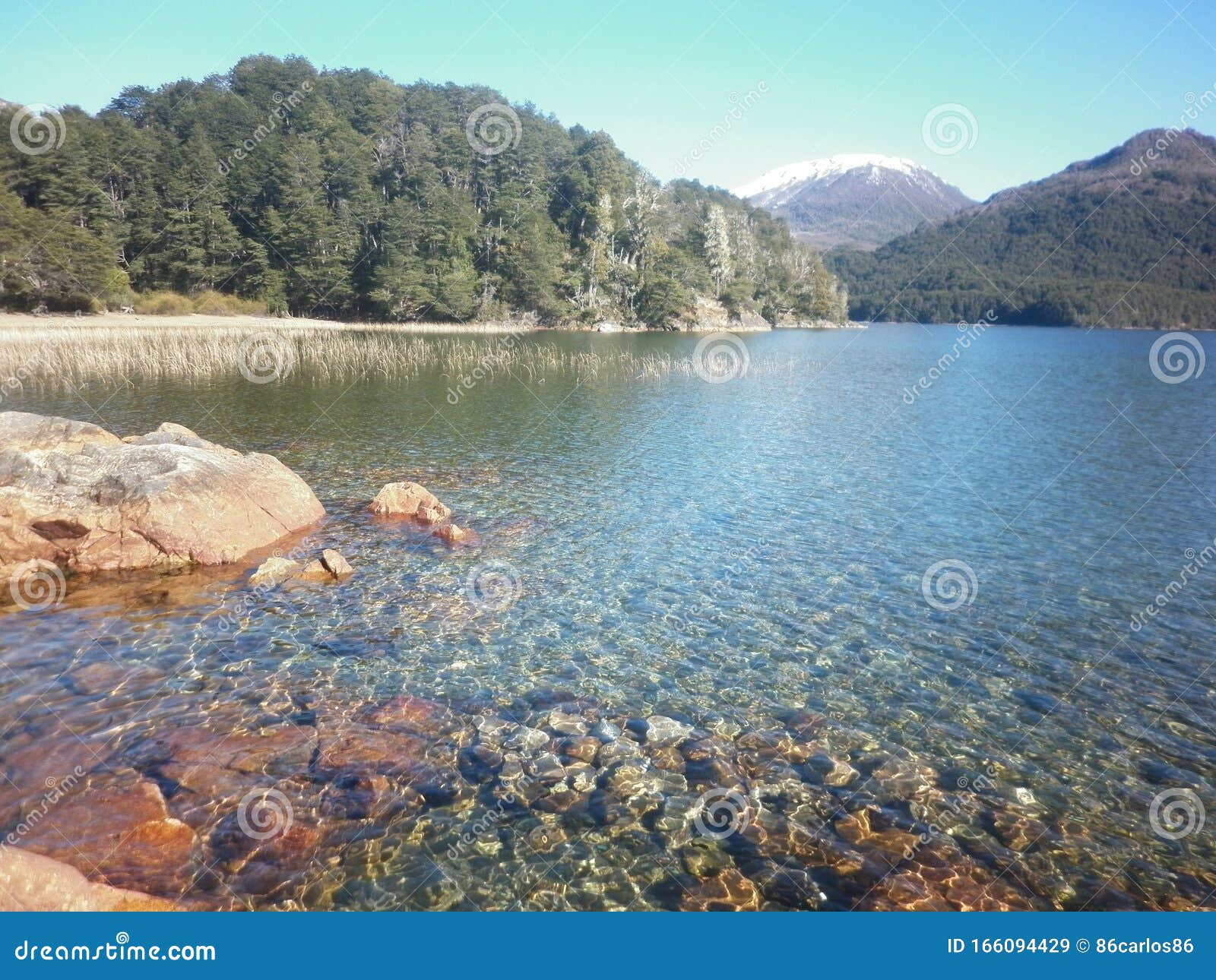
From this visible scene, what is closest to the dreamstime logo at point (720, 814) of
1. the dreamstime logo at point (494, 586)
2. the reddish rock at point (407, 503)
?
the dreamstime logo at point (494, 586)

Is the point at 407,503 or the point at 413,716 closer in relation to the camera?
the point at 413,716

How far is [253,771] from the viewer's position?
6.80 metres

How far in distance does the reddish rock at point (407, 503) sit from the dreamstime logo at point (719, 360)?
2794 centimetres

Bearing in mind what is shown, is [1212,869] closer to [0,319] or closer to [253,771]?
[253,771]

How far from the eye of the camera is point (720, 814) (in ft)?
21.4

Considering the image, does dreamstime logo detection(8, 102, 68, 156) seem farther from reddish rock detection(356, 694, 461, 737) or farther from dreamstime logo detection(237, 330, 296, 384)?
reddish rock detection(356, 694, 461, 737)

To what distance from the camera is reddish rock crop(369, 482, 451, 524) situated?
49.2 feet

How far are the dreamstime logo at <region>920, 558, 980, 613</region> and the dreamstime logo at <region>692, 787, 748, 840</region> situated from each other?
20.4 feet

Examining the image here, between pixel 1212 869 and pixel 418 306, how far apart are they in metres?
82.3

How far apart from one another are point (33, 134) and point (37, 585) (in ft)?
274
